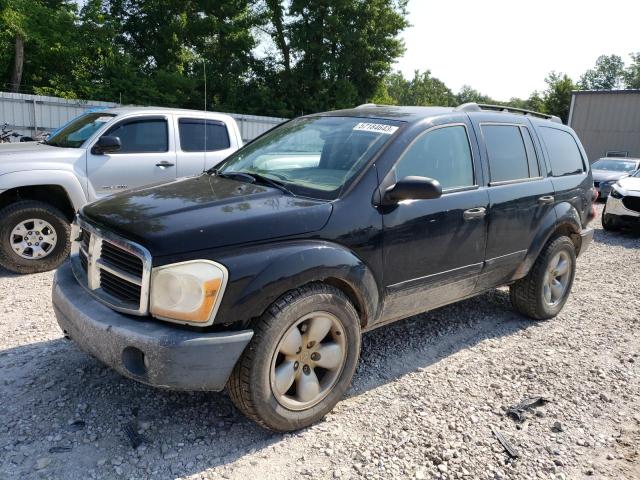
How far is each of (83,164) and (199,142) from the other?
1.56 m

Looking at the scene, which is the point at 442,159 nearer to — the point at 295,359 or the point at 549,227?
the point at 549,227

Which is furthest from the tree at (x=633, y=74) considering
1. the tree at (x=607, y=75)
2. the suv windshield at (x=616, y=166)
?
the suv windshield at (x=616, y=166)

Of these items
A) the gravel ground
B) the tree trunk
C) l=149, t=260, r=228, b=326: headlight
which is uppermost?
the tree trunk

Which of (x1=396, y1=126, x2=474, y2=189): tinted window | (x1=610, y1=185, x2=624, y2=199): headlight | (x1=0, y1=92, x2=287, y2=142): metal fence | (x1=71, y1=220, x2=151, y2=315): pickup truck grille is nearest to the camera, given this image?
(x1=71, y1=220, x2=151, y2=315): pickup truck grille

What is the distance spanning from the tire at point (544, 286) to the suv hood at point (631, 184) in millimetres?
6471

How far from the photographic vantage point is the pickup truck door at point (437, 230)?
3.28m

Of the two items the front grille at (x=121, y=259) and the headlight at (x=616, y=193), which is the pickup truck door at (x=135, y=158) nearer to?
the front grille at (x=121, y=259)

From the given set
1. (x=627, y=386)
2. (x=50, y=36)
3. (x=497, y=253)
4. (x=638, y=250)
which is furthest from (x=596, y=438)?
(x=50, y=36)

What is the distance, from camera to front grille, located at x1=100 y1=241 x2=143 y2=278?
2.58m

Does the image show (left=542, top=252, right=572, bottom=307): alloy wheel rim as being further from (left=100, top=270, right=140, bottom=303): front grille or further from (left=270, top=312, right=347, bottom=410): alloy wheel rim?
(left=100, top=270, right=140, bottom=303): front grille

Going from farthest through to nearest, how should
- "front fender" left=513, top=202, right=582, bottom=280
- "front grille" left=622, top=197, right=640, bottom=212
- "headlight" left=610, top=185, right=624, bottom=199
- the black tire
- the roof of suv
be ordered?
the black tire → "headlight" left=610, top=185, right=624, bottom=199 → "front grille" left=622, top=197, right=640, bottom=212 → "front fender" left=513, top=202, right=582, bottom=280 → the roof of suv

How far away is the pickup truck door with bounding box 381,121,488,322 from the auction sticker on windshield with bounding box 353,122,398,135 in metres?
0.17

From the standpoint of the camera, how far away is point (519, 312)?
4.91 m

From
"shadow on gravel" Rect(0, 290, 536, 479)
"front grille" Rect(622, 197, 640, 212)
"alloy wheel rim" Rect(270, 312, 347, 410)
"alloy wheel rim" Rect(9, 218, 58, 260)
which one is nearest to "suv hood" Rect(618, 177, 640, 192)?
"front grille" Rect(622, 197, 640, 212)
